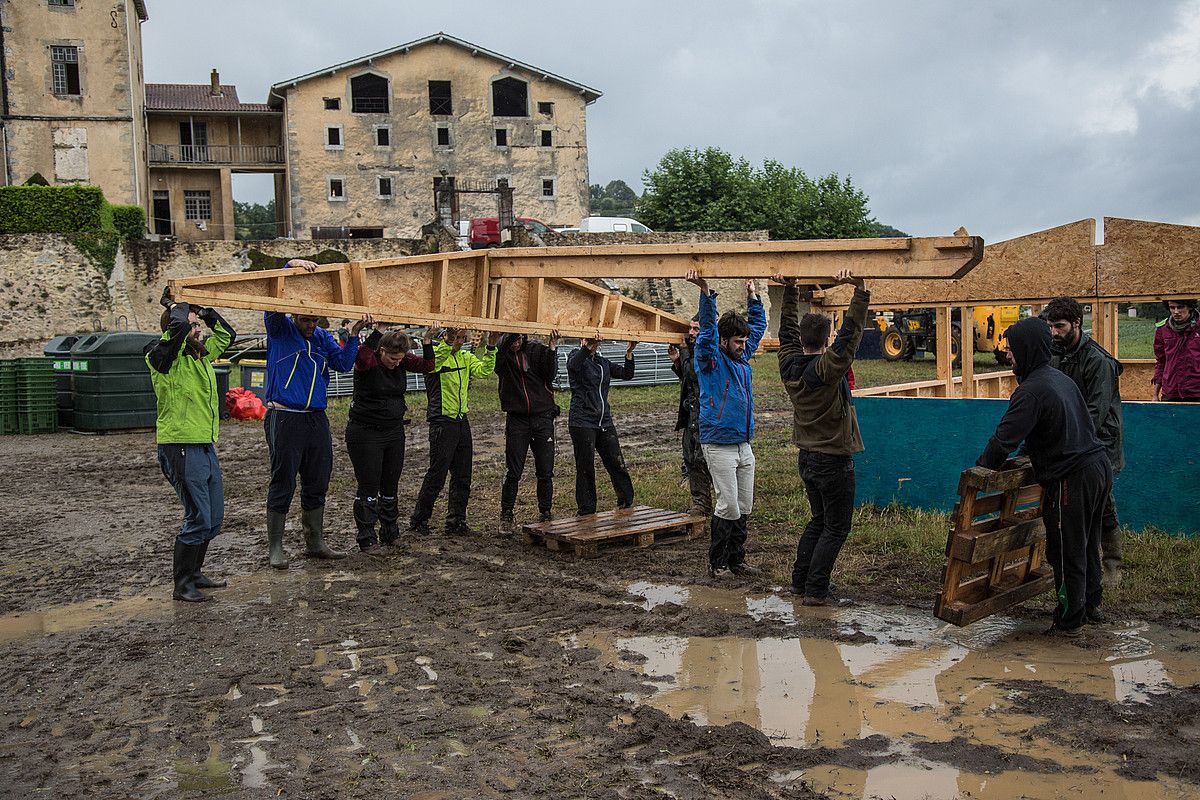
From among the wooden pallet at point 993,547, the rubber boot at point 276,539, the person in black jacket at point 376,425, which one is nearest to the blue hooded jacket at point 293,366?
the person in black jacket at point 376,425

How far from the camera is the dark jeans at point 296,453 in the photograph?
8.23m

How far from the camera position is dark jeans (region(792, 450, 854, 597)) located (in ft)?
22.6

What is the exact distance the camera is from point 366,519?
8.94m

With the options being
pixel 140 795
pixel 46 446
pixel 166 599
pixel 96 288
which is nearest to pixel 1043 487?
pixel 140 795

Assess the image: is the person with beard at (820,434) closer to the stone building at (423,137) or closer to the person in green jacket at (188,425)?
the person in green jacket at (188,425)

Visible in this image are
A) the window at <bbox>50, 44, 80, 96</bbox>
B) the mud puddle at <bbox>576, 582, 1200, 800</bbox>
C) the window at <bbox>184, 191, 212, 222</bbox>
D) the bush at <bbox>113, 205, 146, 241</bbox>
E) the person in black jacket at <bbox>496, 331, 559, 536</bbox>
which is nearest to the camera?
the mud puddle at <bbox>576, 582, 1200, 800</bbox>

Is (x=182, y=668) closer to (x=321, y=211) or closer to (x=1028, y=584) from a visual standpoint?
(x=1028, y=584)

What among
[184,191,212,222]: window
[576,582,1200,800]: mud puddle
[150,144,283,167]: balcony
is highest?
[150,144,283,167]: balcony

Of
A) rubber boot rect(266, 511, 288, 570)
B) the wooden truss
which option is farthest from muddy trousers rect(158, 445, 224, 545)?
the wooden truss

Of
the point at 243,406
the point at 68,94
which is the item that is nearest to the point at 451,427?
the point at 243,406

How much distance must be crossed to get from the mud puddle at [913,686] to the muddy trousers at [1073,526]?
240 mm

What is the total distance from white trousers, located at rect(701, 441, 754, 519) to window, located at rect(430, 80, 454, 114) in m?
44.2

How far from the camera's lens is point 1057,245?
31.7 ft

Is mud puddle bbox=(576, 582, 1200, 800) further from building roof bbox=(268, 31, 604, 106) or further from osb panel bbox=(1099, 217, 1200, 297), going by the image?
building roof bbox=(268, 31, 604, 106)
